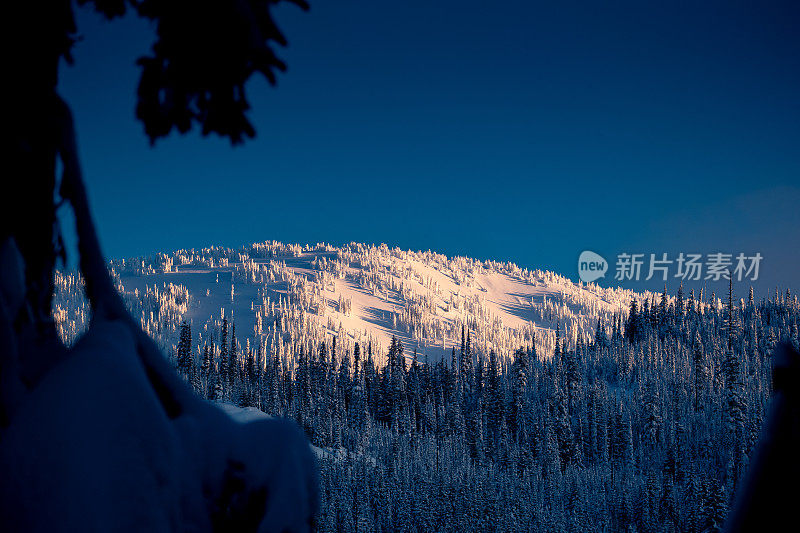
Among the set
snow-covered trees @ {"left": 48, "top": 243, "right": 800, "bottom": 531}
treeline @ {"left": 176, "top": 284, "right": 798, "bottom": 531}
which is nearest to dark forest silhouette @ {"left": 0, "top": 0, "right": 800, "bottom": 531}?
treeline @ {"left": 176, "top": 284, "right": 798, "bottom": 531}

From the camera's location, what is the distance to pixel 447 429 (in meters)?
92.2

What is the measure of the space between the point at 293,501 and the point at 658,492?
73440mm

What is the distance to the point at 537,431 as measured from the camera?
86.5 metres

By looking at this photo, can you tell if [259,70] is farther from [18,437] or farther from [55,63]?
[18,437]

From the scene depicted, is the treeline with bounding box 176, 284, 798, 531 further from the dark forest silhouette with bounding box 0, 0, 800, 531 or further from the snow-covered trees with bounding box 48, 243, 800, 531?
the dark forest silhouette with bounding box 0, 0, 800, 531

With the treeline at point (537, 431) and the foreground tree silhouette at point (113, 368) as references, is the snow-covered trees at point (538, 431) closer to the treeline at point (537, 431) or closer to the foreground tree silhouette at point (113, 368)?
the treeline at point (537, 431)

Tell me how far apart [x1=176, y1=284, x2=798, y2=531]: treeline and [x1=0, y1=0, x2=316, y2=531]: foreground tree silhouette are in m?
48.4

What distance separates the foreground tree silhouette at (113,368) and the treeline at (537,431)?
159 feet

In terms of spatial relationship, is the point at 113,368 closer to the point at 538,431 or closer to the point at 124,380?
the point at 124,380

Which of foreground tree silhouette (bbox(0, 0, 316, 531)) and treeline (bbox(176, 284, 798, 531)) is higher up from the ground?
foreground tree silhouette (bbox(0, 0, 316, 531))

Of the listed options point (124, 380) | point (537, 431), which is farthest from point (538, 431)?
point (124, 380)

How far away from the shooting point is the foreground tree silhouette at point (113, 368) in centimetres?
209

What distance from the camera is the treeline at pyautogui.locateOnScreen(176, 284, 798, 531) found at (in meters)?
56.7

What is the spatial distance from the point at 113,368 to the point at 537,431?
93.4 meters
